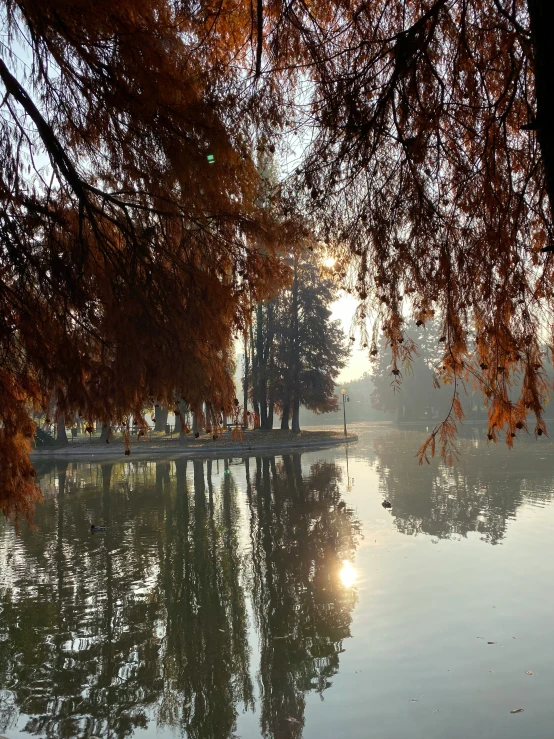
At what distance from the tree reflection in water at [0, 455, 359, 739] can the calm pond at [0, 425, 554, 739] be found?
0.08 feet

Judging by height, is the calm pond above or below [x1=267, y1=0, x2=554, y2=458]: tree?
below

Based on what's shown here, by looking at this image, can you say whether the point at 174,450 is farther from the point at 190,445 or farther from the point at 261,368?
the point at 261,368

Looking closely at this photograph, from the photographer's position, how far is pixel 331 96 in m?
3.94

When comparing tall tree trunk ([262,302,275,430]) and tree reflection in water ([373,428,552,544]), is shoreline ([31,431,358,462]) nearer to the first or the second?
tall tree trunk ([262,302,275,430])

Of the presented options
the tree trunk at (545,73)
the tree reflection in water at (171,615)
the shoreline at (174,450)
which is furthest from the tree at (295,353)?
the tree trunk at (545,73)

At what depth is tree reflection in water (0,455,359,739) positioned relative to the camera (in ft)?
16.5

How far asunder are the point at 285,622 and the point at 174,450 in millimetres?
25699

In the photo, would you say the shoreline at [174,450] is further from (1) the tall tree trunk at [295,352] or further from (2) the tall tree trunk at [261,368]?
(2) the tall tree trunk at [261,368]

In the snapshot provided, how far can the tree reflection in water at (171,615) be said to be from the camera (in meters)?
5.03

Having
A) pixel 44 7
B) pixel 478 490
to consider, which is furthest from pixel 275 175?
pixel 478 490

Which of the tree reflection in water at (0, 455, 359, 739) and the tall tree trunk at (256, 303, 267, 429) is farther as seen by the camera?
the tall tree trunk at (256, 303, 267, 429)

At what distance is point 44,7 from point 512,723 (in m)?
5.92

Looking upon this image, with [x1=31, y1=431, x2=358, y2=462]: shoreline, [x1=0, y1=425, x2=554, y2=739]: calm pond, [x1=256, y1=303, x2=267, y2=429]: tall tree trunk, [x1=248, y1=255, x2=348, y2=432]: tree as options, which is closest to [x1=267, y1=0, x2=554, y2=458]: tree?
[x1=0, y1=425, x2=554, y2=739]: calm pond

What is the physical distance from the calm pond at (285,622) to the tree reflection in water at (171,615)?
2cm
